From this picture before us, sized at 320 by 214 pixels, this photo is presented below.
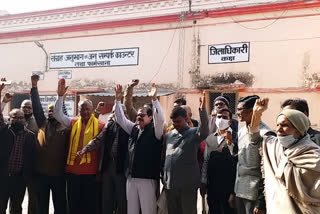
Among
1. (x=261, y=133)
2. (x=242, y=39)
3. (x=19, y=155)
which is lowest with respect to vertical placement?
(x=19, y=155)

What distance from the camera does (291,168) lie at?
2830 millimetres

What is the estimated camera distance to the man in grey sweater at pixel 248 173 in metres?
3.39

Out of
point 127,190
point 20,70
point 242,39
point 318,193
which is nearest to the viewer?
point 318,193

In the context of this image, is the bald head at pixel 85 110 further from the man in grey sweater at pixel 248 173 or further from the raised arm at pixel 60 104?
the man in grey sweater at pixel 248 173

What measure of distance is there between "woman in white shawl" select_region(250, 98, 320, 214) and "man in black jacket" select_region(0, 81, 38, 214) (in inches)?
117

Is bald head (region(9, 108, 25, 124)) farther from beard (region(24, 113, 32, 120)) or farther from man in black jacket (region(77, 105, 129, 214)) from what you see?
man in black jacket (region(77, 105, 129, 214))

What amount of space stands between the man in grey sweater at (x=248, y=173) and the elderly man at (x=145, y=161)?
1.09 m

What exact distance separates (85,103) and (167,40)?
7.90 meters

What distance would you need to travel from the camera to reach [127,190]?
176 inches

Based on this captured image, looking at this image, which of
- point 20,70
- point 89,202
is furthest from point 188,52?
point 89,202

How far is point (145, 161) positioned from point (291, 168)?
1.91 metres

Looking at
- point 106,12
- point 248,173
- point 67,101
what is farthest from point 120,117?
point 106,12

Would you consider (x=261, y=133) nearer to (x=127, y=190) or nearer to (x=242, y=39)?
(x=127, y=190)

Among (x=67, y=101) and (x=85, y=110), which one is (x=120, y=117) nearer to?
(x=85, y=110)
